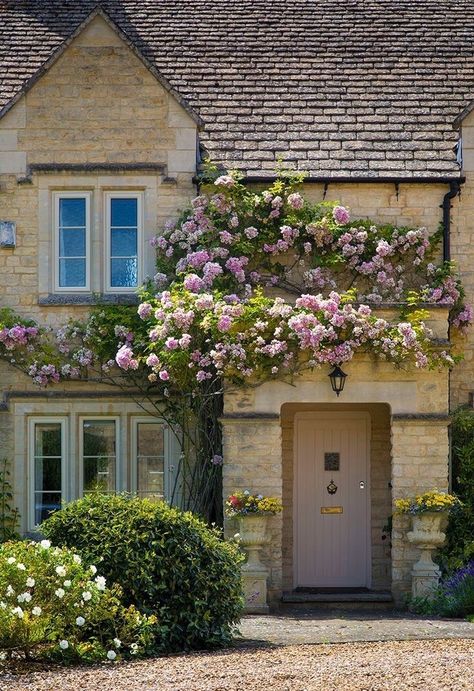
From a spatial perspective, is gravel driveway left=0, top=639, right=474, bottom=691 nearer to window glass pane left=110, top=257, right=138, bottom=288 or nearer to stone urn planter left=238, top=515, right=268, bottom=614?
stone urn planter left=238, top=515, right=268, bottom=614

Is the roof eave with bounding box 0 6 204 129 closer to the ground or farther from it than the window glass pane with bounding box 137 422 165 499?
farther from it

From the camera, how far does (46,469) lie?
17203 millimetres

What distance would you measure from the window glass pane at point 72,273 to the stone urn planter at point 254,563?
161 inches

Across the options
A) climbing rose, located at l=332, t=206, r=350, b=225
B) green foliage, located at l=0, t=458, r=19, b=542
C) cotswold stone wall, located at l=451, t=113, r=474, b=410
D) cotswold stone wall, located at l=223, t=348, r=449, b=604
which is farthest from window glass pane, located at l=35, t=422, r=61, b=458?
cotswold stone wall, located at l=451, t=113, r=474, b=410

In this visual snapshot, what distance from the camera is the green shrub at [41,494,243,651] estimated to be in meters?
11.4

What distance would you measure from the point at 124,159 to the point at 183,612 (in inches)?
301

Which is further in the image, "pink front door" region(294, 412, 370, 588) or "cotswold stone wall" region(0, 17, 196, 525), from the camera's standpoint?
"pink front door" region(294, 412, 370, 588)

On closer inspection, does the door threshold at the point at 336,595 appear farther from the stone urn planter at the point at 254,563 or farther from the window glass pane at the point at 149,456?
the window glass pane at the point at 149,456

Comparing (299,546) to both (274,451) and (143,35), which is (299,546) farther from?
(143,35)

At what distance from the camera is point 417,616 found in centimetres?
1461

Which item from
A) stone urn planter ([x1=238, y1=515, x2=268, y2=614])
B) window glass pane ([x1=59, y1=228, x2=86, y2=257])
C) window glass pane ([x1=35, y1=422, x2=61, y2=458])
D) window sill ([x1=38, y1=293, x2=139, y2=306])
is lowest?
stone urn planter ([x1=238, y1=515, x2=268, y2=614])

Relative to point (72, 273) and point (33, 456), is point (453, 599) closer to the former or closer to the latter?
point (33, 456)

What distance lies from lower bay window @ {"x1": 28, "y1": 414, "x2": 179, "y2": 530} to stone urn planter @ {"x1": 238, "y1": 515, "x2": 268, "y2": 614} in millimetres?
2034

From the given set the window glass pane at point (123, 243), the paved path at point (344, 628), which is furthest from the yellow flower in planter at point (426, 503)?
the window glass pane at point (123, 243)
